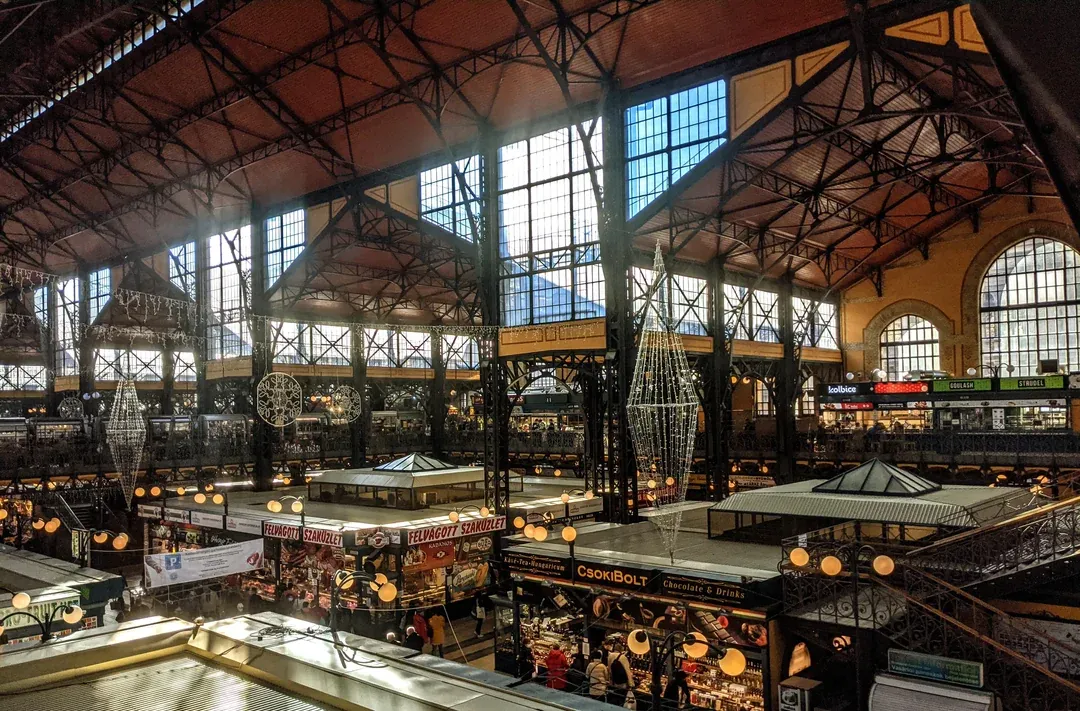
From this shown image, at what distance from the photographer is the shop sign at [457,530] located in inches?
766

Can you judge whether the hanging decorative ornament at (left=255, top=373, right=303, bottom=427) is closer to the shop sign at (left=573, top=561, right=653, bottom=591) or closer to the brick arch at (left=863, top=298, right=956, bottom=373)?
the shop sign at (left=573, top=561, right=653, bottom=591)

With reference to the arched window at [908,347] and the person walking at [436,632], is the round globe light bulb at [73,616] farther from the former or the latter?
the arched window at [908,347]

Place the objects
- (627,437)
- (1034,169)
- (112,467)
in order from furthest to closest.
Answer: (112,467), (1034,169), (627,437)

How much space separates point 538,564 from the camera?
15.6m

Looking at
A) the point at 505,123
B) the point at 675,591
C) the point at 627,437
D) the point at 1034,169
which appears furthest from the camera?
the point at 1034,169

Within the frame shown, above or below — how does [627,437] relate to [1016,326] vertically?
below

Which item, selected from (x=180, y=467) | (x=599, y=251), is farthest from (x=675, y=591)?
(x=180, y=467)

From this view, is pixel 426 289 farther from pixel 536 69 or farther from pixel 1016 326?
pixel 1016 326

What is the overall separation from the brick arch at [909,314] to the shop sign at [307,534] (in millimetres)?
27609

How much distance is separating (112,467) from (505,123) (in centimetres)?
2158

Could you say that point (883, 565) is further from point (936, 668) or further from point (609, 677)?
point (609, 677)

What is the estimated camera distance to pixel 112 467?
106ft

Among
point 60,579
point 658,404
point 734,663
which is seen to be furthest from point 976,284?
point 60,579

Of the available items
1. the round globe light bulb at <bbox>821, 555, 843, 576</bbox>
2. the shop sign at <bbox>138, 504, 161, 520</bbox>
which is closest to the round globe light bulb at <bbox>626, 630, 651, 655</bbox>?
the round globe light bulb at <bbox>821, 555, 843, 576</bbox>
